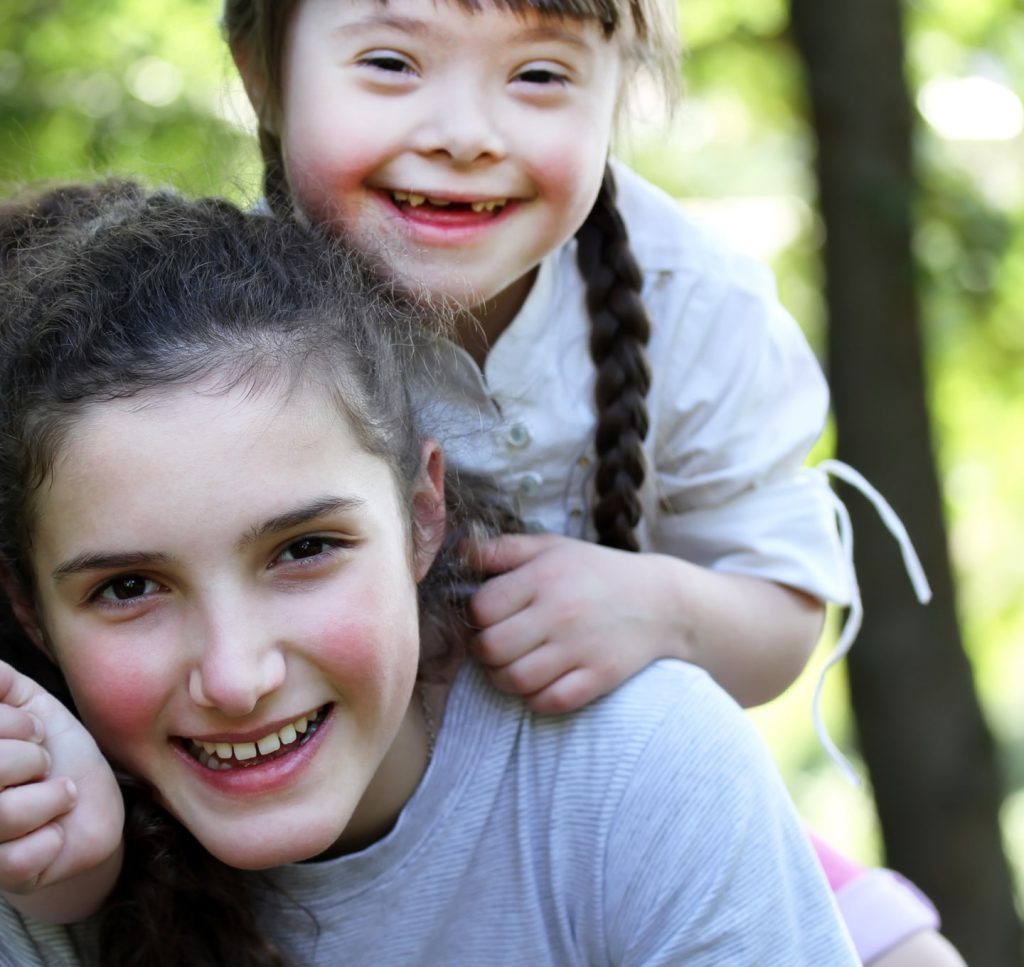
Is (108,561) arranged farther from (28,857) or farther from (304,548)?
(28,857)

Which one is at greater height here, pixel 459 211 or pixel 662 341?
pixel 459 211

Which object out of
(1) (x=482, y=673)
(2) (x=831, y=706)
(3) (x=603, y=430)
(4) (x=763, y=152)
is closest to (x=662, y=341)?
(3) (x=603, y=430)

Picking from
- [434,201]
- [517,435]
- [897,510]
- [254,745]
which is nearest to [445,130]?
[434,201]

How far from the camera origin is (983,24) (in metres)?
5.68

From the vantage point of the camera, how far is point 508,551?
216 centimetres

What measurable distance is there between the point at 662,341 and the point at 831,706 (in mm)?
7857

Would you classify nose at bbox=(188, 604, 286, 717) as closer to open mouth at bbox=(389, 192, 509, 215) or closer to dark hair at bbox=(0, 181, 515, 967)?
dark hair at bbox=(0, 181, 515, 967)

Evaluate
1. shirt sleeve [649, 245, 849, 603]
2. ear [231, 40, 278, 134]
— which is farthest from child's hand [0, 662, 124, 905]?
shirt sleeve [649, 245, 849, 603]

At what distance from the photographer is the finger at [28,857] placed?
5.34 ft

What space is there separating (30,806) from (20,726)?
0.09m

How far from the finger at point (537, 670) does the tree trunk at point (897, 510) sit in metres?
2.99

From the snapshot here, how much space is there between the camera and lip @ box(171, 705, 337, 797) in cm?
172

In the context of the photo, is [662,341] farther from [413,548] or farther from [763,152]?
[763,152]

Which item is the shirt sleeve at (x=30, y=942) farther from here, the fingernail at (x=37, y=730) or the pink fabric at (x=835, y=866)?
the pink fabric at (x=835, y=866)
